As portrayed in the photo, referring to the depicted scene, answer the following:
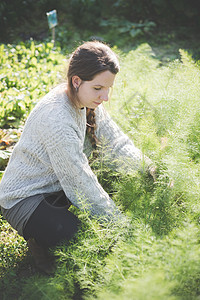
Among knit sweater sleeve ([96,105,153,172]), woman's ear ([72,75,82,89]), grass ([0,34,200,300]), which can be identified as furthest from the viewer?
knit sweater sleeve ([96,105,153,172])

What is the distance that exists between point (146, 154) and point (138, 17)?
14.8 ft

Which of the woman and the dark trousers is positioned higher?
the woman

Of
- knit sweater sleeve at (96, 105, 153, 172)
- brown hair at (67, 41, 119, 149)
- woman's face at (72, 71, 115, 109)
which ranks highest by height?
brown hair at (67, 41, 119, 149)

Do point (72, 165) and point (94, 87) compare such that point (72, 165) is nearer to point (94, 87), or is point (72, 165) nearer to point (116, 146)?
point (94, 87)

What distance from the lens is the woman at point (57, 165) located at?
1.65 meters

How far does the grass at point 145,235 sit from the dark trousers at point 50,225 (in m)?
0.05

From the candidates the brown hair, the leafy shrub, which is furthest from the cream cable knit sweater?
the leafy shrub

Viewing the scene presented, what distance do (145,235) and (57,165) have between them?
0.58 m

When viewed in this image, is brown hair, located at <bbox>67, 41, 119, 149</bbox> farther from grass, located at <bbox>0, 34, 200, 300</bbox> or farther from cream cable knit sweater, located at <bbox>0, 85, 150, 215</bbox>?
grass, located at <bbox>0, 34, 200, 300</bbox>

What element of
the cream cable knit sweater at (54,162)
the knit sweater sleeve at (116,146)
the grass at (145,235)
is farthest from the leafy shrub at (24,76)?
the cream cable knit sweater at (54,162)

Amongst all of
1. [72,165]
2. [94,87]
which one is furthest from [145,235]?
[94,87]

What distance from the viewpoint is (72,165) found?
1.64m

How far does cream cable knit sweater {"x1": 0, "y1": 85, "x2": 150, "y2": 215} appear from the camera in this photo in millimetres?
1639

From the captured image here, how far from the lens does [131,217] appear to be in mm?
1595
